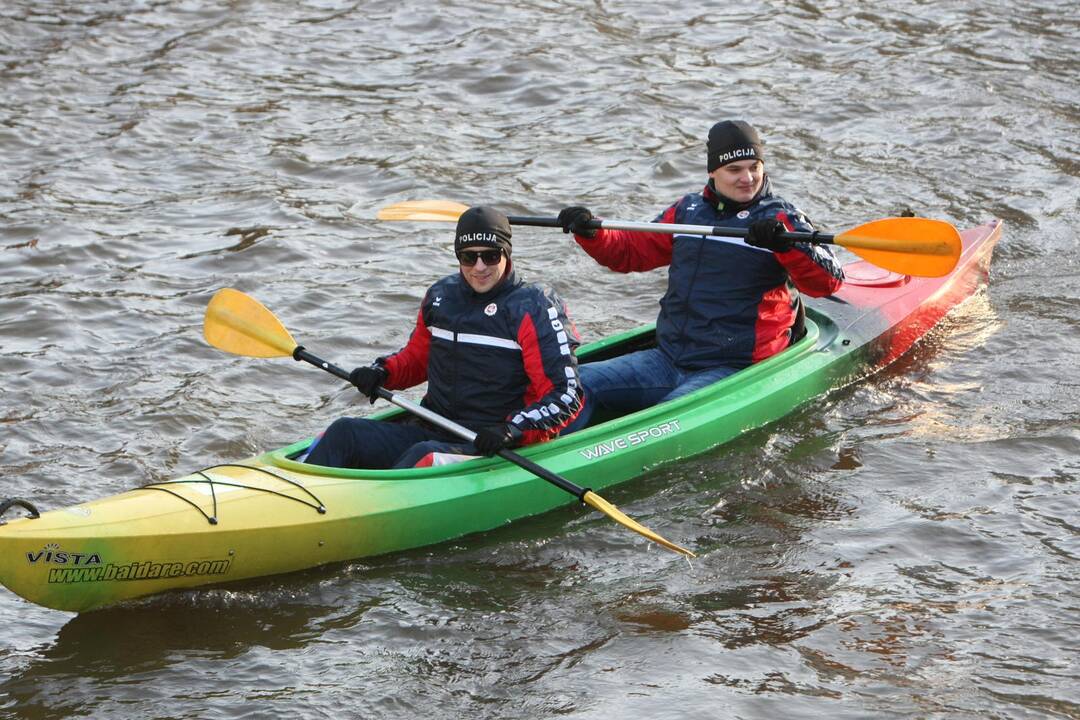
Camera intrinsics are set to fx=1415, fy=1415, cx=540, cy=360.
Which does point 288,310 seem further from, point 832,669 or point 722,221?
point 832,669

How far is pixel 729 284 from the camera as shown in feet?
21.2

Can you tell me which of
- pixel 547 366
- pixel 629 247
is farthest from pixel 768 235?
pixel 547 366

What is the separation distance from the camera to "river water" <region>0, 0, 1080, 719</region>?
4.89 metres

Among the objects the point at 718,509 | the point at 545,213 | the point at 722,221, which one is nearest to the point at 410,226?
the point at 545,213

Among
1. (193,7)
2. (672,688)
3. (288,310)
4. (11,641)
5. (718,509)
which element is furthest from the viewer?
(193,7)

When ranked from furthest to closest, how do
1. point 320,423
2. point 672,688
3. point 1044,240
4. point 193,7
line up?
point 193,7
point 1044,240
point 320,423
point 672,688

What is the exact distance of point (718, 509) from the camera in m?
6.07

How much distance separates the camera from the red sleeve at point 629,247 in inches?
266

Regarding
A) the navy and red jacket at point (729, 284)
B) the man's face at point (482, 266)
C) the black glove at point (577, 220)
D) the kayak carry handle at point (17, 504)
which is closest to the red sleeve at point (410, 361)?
the man's face at point (482, 266)

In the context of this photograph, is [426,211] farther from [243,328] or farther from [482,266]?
[482,266]

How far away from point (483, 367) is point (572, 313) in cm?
269

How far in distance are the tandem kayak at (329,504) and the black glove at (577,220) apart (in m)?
0.57

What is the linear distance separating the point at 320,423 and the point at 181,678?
231 cm

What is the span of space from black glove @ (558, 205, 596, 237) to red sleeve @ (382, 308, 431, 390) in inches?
40.5
